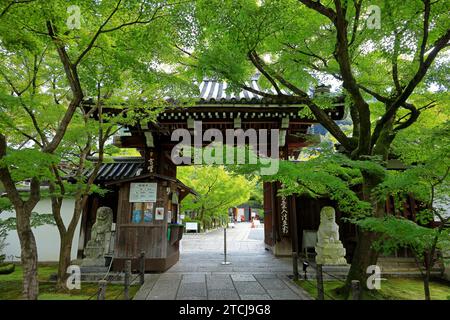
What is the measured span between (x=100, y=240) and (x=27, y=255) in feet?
14.3

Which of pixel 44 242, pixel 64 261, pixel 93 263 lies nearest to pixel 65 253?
pixel 64 261

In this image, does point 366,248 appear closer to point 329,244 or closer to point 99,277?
point 329,244

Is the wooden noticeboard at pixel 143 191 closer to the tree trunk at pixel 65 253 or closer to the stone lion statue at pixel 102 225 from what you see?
the stone lion statue at pixel 102 225

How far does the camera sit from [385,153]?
628 centimetres

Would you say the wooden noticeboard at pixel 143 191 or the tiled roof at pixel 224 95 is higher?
the tiled roof at pixel 224 95

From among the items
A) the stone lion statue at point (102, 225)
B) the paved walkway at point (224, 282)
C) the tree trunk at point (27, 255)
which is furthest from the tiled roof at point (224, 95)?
the stone lion statue at point (102, 225)

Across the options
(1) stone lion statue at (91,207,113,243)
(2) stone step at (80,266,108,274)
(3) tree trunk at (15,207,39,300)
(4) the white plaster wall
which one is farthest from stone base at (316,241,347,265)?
(4) the white plaster wall

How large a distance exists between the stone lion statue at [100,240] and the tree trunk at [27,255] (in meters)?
3.93

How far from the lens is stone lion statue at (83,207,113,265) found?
896cm

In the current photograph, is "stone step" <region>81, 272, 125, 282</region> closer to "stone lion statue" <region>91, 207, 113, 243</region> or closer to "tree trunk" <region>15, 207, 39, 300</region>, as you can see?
"stone lion statue" <region>91, 207, 113, 243</region>

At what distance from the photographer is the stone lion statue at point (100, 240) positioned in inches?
353

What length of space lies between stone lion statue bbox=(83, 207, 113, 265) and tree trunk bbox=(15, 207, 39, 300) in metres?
3.93

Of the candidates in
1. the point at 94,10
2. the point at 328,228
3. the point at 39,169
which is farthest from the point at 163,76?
the point at 328,228

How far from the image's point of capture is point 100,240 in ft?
30.5
